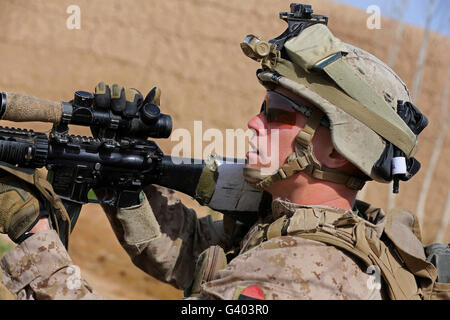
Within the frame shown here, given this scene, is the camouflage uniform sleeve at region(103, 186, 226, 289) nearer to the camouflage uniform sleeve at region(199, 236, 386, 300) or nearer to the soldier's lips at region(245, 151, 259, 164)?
the soldier's lips at region(245, 151, 259, 164)

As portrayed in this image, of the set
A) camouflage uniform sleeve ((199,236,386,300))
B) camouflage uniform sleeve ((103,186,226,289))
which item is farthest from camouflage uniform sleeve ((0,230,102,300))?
camouflage uniform sleeve ((103,186,226,289))

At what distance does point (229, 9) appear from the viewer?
21.7 meters

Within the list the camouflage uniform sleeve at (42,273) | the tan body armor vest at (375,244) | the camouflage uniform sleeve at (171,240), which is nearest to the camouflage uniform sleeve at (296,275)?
the tan body armor vest at (375,244)

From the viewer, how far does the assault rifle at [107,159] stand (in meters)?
3.13

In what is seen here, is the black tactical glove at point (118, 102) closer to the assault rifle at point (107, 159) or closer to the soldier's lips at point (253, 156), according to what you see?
the assault rifle at point (107, 159)

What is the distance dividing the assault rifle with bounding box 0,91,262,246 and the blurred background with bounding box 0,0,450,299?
1281cm

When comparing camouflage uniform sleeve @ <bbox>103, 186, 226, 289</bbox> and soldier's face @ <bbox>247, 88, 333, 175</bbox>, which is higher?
soldier's face @ <bbox>247, 88, 333, 175</bbox>

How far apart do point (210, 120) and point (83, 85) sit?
4.15m

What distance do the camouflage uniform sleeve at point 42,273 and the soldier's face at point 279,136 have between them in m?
1.05

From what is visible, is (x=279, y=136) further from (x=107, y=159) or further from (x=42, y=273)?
(x=42, y=273)

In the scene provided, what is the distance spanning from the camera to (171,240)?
384 cm

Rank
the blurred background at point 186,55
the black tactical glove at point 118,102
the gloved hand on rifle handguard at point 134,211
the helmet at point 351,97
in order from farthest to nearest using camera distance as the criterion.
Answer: the blurred background at point 186,55
the gloved hand on rifle handguard at point 134,211
the black tactical glove at point 118,102
the helmet at point 351,97

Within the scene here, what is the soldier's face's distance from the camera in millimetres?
3150

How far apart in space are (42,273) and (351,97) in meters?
1.69
